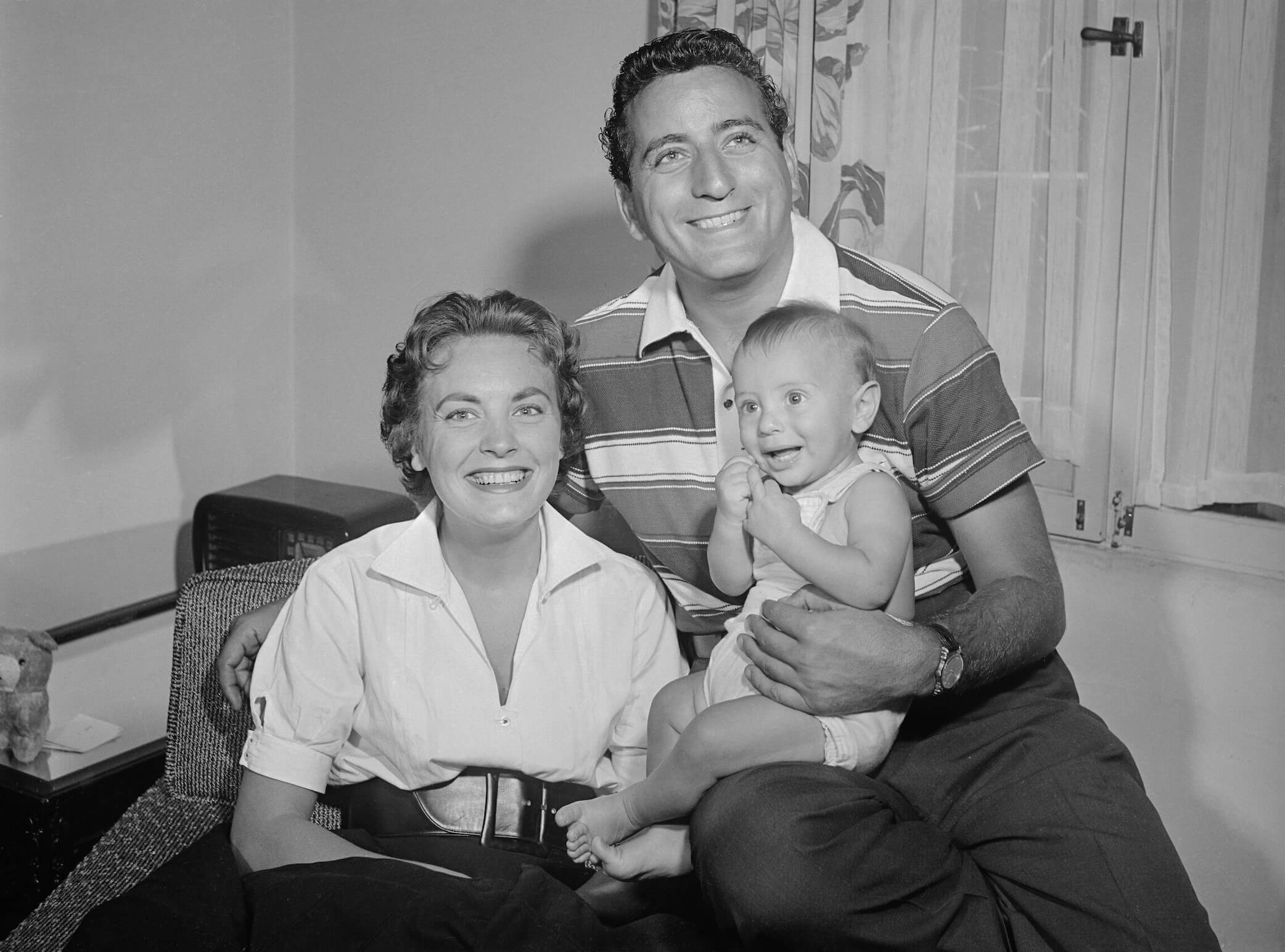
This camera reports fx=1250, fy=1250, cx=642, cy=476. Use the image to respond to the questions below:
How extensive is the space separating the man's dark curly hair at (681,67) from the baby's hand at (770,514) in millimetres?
596

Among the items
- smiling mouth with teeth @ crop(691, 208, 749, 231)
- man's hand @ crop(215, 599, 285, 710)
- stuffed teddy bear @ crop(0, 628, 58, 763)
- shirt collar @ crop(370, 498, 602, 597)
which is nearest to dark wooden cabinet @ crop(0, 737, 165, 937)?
stuffed teddy bear @ crop(0, 628, 58, 763)

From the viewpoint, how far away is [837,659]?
4.93 ft

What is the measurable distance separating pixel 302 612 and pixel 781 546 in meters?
0.65

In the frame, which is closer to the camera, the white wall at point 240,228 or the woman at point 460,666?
the woman at point 460,666

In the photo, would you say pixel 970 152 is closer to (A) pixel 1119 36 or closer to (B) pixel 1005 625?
(A) pixel 1119 36

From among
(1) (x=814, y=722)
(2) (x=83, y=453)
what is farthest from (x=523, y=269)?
(1) (x=814, y=722)

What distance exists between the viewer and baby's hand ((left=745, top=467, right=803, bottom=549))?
157cm

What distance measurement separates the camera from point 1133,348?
247 cm

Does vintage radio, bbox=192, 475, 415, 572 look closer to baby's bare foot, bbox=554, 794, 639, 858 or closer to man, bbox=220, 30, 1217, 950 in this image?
man, bbox=220, 30, 1217, 950

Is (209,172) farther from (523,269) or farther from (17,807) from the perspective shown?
(17,807)

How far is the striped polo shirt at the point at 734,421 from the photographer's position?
1.77m

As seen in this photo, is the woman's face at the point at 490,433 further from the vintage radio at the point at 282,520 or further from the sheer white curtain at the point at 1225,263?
the sheer white curtain at the point at 1225,263

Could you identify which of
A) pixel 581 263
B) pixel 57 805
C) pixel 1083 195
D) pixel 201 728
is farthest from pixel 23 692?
pixel 1083 195

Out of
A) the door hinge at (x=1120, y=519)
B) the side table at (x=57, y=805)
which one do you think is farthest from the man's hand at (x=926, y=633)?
the side table at (x=57, y=805)
